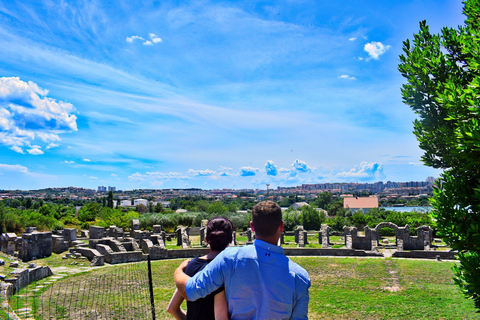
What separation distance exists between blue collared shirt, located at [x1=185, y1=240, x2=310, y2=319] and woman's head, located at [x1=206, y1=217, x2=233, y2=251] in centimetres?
50

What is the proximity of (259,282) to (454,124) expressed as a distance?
4899 millimetres

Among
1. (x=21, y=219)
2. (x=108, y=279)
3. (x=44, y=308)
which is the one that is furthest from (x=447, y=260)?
(x=21, y=219)

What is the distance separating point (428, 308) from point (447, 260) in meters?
11.5

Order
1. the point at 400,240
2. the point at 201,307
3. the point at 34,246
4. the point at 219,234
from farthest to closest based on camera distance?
the point at 400,240 < the point at 34,246 < the point at 219,234 < the point at 201,307

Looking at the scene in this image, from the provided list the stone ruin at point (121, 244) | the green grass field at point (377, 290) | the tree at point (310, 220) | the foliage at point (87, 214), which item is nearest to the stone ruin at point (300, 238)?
the stone ruin at point (121, 244)

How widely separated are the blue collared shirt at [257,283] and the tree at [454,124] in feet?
11.0

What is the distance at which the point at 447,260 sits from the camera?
20891mm

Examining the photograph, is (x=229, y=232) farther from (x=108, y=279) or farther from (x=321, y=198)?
(x=321, y=198)

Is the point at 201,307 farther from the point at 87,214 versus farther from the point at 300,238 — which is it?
the point at 87,214

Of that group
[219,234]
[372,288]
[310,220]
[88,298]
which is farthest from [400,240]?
[219,234]

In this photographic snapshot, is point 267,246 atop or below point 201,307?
atop

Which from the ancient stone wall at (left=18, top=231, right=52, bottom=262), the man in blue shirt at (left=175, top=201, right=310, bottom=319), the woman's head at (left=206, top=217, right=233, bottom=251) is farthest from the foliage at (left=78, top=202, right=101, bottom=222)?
the man in blue shirt at (left=175, top=201, right=310, bottom=319)

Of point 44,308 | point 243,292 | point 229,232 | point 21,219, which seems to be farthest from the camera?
point 21,219

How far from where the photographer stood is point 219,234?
3.23m
